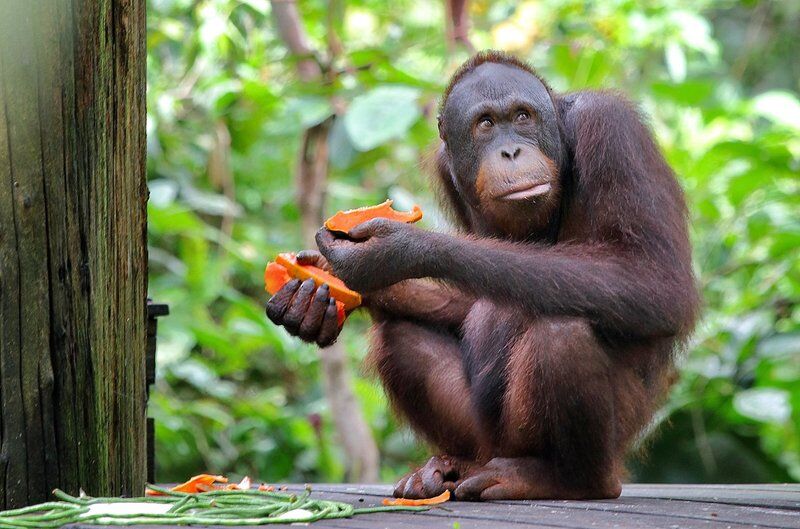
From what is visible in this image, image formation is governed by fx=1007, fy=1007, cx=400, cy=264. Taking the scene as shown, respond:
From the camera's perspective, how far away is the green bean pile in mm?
2076

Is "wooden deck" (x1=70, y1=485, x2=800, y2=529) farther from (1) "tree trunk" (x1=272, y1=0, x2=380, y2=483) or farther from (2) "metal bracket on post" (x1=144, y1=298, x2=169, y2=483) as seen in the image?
(1) "tree trunk" (x1=272, y1=0, x2=380, y2=483)

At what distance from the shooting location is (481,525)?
88.7 inches

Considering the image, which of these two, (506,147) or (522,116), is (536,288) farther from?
(522,116)

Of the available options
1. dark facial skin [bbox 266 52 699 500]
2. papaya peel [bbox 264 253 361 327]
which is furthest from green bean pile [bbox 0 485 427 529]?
papaya peel [bbox 264 253 361 327]

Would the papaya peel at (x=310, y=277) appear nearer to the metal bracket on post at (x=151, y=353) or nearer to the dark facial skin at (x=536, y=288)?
the dark facial skin at (x=536, y=288)

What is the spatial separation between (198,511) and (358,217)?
1.02 metres

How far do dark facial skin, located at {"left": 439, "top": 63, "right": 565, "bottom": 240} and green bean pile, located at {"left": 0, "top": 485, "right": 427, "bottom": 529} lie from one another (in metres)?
0.97

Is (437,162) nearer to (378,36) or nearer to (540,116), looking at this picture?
(540,116)

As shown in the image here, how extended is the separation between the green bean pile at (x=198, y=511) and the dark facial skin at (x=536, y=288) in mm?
510

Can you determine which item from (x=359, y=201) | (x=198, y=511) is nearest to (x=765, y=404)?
(x=359, y=201)

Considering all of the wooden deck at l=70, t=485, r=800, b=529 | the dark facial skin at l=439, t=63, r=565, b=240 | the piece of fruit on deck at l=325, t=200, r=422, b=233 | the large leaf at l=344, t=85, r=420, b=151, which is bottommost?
the wooden deck at l=70, t=485, r=800, b=529

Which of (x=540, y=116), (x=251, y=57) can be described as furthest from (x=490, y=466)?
(x=251, y=57)

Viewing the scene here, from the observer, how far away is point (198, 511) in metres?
2.28

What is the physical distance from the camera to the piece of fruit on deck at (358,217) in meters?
2.90
